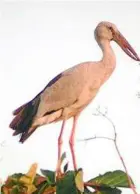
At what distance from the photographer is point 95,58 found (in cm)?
172

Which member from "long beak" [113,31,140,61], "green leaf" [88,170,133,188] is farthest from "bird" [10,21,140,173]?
"green leaf" [88,170,133,188]

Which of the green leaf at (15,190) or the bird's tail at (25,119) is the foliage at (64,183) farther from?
the bird's tail at (25,119)

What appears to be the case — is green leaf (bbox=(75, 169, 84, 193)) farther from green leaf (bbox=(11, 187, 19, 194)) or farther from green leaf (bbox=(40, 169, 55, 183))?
green leaf (bbox=(11, 187, 19, 194))

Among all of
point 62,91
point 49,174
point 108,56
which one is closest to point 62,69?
point 62,91

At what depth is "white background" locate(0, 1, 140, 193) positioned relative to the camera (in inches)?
64.4

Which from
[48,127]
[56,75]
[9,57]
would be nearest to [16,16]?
[9,57]

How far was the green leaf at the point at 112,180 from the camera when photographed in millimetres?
1575

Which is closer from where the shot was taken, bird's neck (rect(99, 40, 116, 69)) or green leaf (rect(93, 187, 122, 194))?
green leaf (rect(93, 187, 122, 194))

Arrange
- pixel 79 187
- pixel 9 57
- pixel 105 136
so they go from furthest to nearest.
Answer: pixel 9 57
pixel 105 136
pixel 79 187

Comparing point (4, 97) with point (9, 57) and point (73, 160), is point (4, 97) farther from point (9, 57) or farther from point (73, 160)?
point (73, 160)

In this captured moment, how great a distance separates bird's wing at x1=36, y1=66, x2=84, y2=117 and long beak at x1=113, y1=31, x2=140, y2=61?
21cm

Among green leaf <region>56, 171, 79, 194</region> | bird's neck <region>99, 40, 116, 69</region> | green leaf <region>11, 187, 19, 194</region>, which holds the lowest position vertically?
green leaf <region>56, 171, 79, 194</region>

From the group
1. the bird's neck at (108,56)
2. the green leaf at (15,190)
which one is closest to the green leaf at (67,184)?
the green leaf at (15,190)

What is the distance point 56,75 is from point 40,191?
514mm
